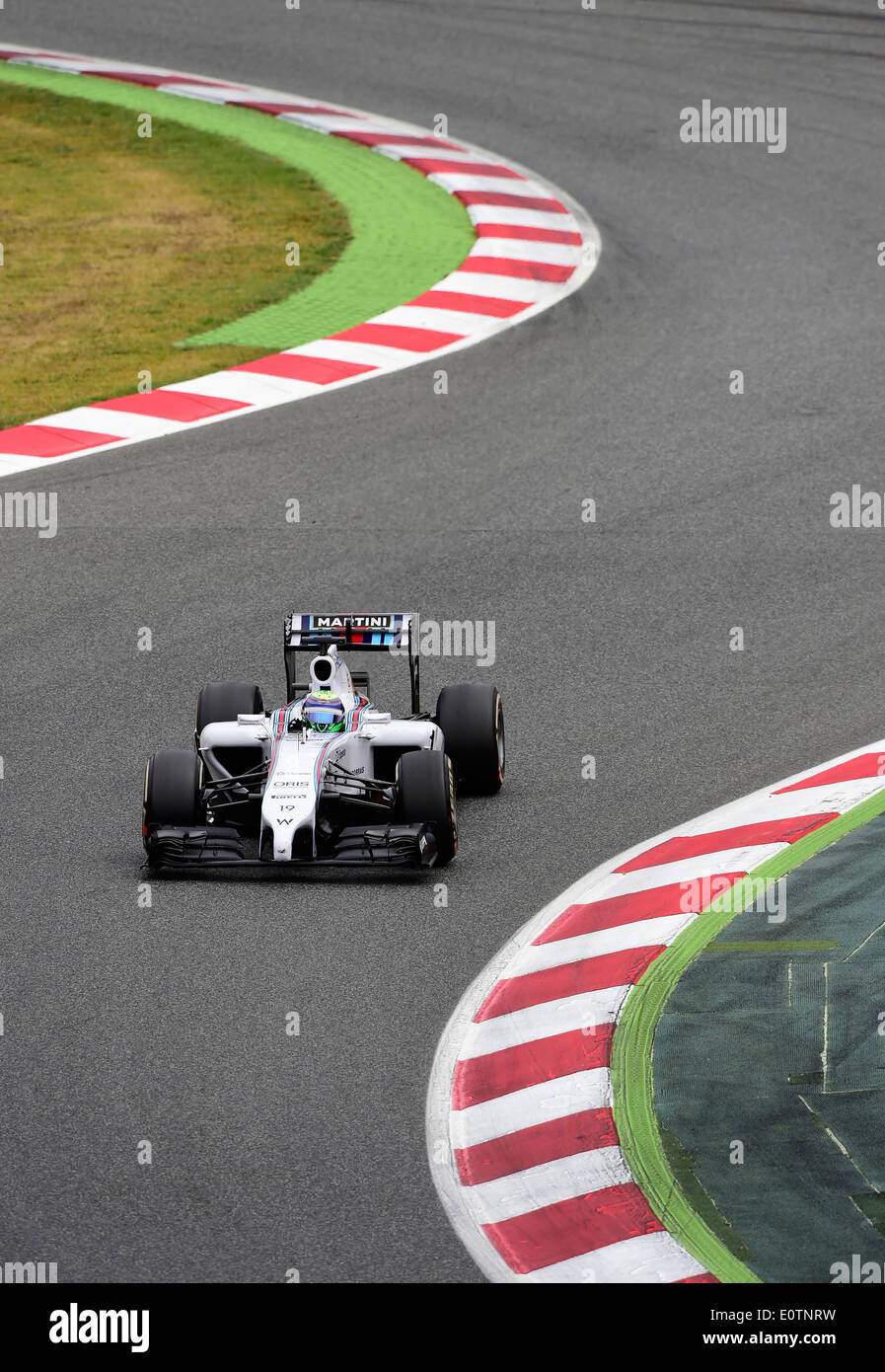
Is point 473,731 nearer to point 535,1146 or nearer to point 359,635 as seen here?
point 359,635

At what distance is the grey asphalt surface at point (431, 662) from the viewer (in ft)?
21.6

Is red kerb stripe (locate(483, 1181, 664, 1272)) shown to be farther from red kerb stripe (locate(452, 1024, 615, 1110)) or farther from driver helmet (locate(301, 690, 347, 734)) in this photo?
driver helmet (locate(301, 690, 347, 734))

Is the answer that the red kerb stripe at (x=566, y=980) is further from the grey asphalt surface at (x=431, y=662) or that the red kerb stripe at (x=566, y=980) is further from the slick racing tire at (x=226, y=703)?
the slick racing tire at (x=226, y=703)

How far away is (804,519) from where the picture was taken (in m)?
13.0

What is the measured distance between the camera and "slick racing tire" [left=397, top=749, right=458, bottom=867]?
859 cm

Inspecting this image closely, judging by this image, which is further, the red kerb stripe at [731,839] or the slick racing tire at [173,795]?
the red kerb stripe at [731,839]

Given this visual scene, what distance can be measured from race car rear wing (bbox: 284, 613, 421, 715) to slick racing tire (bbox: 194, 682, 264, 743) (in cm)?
20

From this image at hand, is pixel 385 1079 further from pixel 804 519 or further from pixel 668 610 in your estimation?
pixel 804 519

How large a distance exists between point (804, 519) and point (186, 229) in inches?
347

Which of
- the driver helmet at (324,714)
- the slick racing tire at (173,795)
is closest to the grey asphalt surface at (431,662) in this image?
the slick racing tire at (173,795)

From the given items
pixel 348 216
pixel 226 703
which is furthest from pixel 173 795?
pixel 348 216

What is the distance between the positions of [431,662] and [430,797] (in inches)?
97.2

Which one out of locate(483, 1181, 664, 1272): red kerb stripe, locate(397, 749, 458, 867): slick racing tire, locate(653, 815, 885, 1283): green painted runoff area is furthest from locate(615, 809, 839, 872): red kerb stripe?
locate(483, 1181, 664, 1272): red kerb stripe

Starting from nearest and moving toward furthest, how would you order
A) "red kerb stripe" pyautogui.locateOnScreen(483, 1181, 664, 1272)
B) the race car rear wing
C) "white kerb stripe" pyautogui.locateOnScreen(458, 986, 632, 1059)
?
"red kerb stripe" pyautogui.locateOnScreen(483, 1181, 664, 1272)
"white kerb stripe" pyautogui.locateOnScreen(458, 986, 632, 1059)
the race car rear wing
